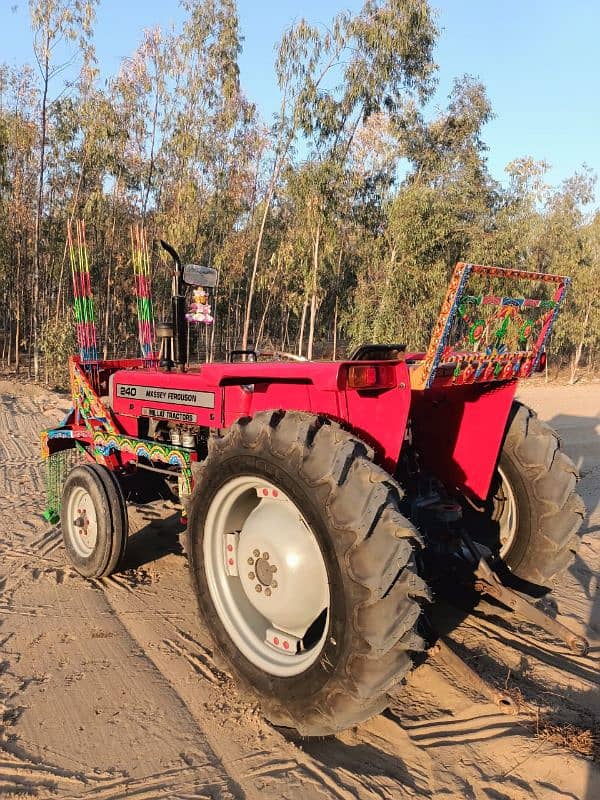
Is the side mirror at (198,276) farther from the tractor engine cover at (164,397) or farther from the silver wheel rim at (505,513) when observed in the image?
the silver wheel rim at (505,513)

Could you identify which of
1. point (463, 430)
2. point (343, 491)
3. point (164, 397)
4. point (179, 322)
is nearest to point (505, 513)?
point (463, 430)

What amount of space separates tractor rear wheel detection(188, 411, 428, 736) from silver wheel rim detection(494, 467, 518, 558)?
1312 mm

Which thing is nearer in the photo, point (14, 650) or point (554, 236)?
point (14, 650)

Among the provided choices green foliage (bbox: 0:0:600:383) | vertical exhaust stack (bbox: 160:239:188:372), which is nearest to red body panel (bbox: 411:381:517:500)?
vertical exhaust stack (bbox: 160:239:188:372)

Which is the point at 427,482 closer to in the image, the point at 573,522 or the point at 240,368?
the point at 573,522

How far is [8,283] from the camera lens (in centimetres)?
1809

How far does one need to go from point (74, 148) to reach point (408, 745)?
1731cm

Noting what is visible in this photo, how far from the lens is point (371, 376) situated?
7.88 ft

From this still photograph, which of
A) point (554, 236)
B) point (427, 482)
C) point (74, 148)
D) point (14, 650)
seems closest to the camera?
point (14, 650)

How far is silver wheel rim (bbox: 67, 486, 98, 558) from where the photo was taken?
13.3 feet

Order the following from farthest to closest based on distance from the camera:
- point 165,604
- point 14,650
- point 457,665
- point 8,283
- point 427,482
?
point 8,283 < point 165,604 < point 427,482 < point 14,650 < point 457,665

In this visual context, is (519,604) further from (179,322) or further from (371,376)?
(179,322)

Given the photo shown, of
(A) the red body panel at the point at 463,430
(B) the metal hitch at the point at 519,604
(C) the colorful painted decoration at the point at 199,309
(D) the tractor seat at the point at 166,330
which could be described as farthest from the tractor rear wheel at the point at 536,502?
(C) the colorful painted decoration at the point at 199,309

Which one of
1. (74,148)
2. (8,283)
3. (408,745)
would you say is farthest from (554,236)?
(408,745)
